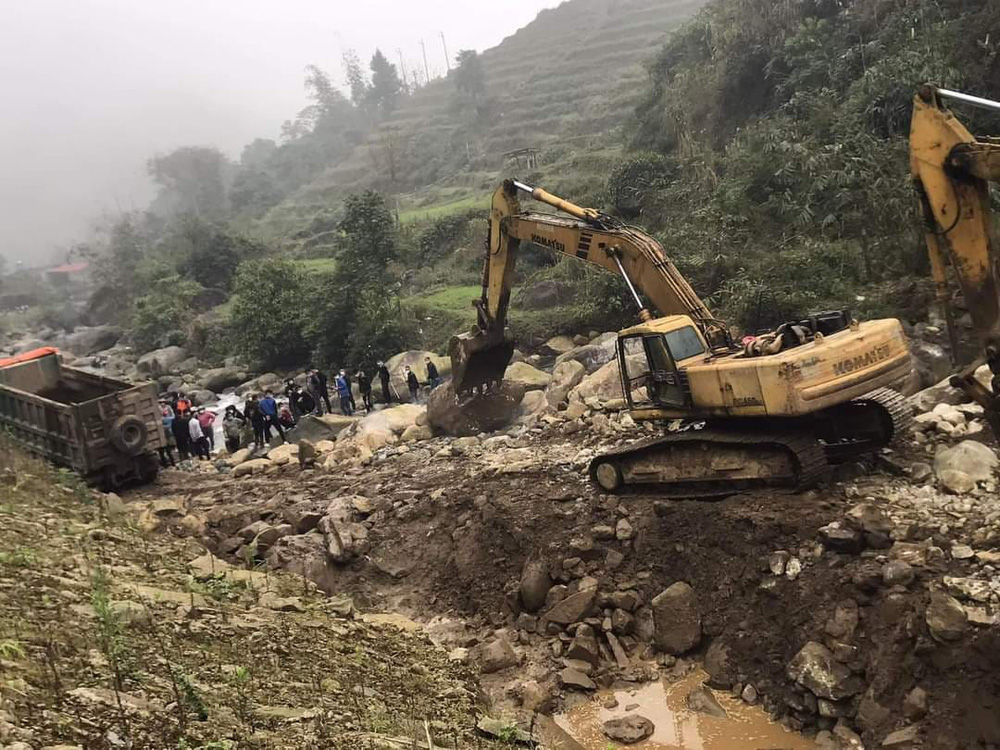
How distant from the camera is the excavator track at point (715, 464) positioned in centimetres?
676

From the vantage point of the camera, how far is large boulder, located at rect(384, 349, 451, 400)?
1859 centimetres

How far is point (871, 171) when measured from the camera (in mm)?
15172

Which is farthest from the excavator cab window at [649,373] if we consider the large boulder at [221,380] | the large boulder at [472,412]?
the large boulder at [221,380]

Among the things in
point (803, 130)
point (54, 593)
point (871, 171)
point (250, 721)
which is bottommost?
point (250, 721)

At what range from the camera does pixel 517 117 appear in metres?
64.6

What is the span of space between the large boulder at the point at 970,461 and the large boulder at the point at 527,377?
24.6 ft

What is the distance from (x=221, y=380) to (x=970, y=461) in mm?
23676

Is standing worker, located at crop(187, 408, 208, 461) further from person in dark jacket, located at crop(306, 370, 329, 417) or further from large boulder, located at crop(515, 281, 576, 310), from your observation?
large boulder, located at crop(515, 281, 576, 310)

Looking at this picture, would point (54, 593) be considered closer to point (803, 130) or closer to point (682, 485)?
point (682, 485)

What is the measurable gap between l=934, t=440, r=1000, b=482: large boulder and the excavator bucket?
248 inches

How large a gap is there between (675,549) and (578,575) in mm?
907

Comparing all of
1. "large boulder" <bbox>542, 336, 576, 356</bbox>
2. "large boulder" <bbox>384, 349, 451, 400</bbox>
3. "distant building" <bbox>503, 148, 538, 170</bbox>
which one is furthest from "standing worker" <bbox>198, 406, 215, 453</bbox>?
"distant building" <bbox>503, 148, 538, 170</bbox>

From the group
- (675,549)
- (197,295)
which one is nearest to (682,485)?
(675,549)

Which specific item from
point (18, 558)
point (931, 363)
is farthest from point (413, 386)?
point (18, 558)
